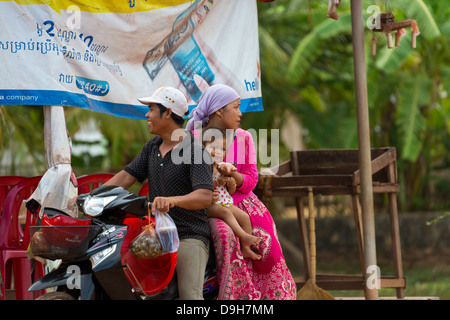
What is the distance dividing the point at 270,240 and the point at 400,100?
733 centimetres

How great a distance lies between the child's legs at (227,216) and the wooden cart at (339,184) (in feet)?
4.19

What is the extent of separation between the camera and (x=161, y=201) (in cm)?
319

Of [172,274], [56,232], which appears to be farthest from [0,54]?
[172,274]

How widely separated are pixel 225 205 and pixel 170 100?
72cm

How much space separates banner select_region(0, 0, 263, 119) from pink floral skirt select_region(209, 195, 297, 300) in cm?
133

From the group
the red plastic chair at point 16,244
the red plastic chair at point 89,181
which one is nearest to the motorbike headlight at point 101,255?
the red plastic chair at point 16,244

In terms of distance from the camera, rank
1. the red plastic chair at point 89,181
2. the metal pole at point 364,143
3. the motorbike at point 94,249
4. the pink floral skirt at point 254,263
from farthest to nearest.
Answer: the red plastic chair at point 89,181 → the metal pole at point 364,143 → the pink floral skirt at point 254,263 → the motorbike at point 94,249

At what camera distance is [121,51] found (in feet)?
15.7

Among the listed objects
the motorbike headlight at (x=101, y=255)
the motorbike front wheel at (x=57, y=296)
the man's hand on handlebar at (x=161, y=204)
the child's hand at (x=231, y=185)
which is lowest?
the motorbike front wheel at (x=57, y=296)

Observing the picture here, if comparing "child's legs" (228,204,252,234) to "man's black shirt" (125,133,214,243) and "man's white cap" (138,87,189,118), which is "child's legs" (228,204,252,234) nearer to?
"man's black shirt" (125,133,214,243)

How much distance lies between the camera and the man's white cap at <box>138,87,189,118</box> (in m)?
3.55

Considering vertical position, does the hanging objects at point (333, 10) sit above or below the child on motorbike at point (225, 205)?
above

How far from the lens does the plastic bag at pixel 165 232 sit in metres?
3.21

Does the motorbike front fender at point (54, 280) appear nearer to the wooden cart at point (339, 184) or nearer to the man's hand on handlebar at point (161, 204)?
the man's hand on handlebar at point (161, 204)
